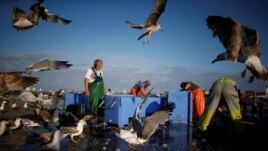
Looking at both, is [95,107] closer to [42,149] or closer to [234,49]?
[42,149]

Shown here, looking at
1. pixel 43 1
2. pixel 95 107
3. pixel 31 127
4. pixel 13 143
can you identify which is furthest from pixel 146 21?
pixel 13 143

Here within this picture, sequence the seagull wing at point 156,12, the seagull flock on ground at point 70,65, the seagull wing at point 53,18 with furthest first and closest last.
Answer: the seagull wing at point 156,12, the seagull wing at point 53,18, the seagull flock on ground at point 70,65

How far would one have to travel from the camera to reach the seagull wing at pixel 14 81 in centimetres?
536

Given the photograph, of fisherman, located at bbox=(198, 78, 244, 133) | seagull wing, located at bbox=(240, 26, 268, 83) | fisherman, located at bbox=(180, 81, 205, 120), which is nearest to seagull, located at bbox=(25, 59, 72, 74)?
fisherman, located at bbox=(180, 81, 205, 120)

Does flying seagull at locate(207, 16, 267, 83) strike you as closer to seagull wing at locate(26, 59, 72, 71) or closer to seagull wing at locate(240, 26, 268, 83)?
seagull wing at locate(240, 26, 268, 83)

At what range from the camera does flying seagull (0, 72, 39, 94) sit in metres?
5.35

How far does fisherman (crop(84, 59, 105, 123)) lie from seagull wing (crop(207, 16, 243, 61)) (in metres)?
3.89

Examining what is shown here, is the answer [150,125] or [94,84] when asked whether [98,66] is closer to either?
[94,84]

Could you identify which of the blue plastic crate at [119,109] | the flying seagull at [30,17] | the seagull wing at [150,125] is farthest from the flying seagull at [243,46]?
the flying seagull at [30,17]

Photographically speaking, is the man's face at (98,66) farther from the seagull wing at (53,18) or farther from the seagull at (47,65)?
the seagull wing at (53,18)

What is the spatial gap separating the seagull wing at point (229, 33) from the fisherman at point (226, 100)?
0.74m

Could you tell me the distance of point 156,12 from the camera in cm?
1291

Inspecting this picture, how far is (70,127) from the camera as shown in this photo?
6.70 m

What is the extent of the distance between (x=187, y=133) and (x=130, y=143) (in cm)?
267
